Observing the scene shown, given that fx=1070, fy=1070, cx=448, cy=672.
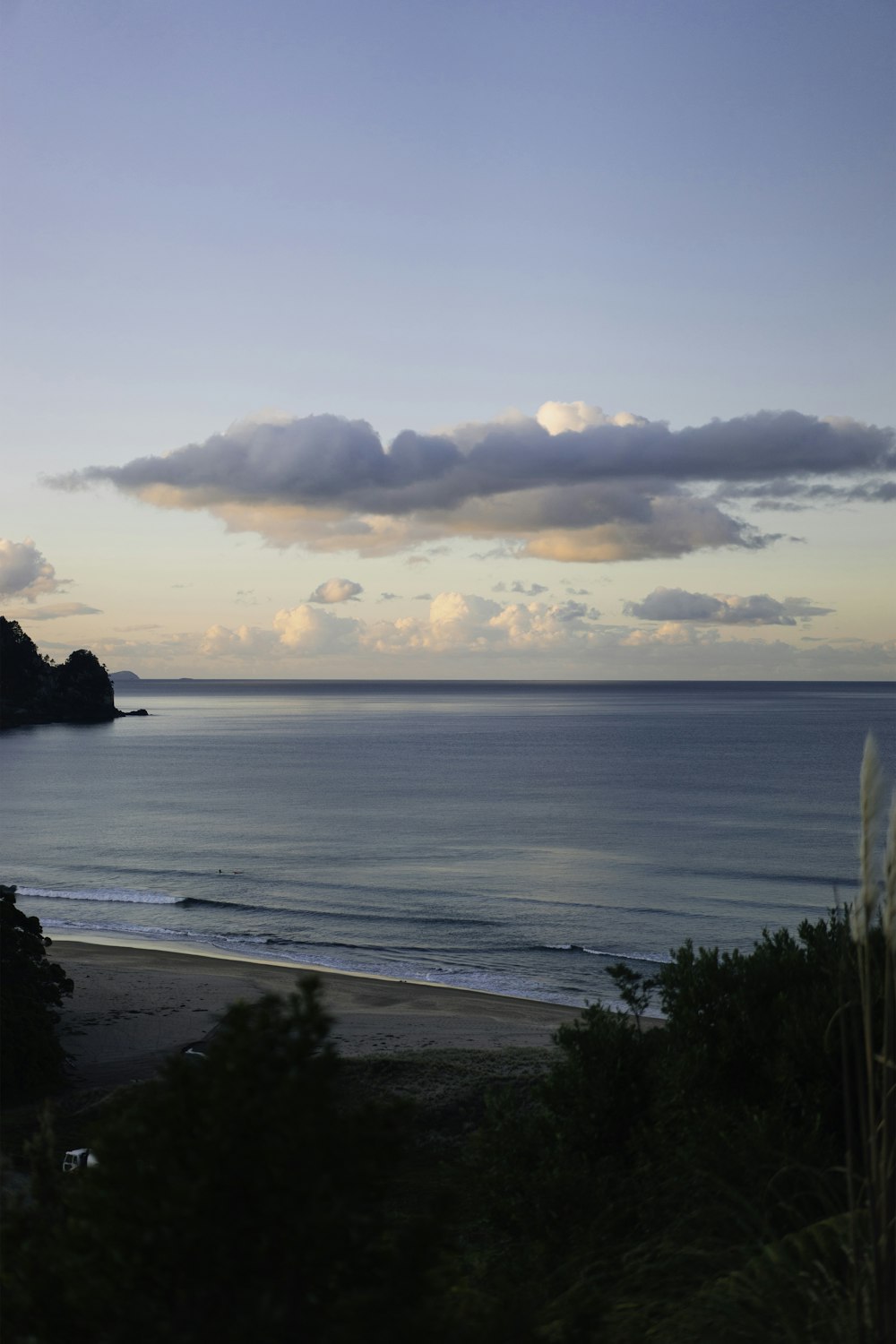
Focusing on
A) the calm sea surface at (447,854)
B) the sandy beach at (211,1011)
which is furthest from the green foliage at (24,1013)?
the calm sea surface at (447,854)

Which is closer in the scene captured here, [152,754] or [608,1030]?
[608,1030]

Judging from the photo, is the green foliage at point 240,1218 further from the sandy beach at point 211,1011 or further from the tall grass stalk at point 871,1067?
the sandy beach at point 211,1011

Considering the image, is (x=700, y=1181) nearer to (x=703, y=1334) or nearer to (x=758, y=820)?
(x=703, y=1334)

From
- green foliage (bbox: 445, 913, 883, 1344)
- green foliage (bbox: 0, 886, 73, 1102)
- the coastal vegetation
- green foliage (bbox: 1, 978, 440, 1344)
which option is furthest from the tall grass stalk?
green foliage (bbox: 0, 886, 73, 1102)

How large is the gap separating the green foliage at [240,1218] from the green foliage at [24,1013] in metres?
18.7

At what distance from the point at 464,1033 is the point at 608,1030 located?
18769 mm

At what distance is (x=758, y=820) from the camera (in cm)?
6456

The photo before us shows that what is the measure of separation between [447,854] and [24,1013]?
114 feet

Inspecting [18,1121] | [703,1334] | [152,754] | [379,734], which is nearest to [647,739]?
[379,734]

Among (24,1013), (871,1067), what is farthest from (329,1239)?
(24,1013)

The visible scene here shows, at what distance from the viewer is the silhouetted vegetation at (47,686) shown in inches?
6841

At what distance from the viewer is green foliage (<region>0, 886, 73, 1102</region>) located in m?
21.6

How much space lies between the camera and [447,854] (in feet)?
183

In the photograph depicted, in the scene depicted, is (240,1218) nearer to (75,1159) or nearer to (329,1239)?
(329,1239)
